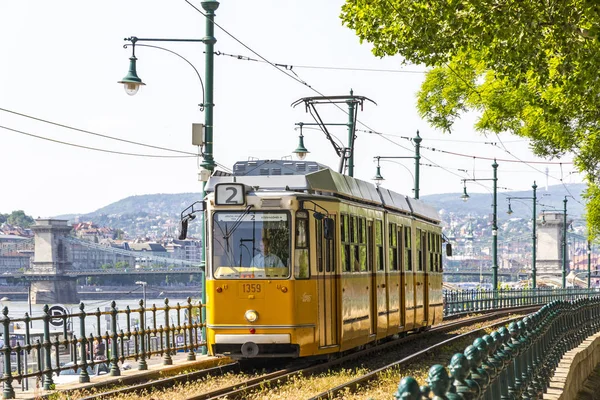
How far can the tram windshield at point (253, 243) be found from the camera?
52.1 ft

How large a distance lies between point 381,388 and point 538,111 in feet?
37.2

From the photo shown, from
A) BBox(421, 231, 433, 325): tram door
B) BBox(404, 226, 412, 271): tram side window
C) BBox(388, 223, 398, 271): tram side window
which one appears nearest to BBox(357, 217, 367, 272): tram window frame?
BBox(388, 223, 398, 271): tram side window

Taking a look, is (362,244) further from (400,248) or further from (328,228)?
(400,248)

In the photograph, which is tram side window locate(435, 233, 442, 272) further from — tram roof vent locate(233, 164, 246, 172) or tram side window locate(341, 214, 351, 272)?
tram roof vent locate(233, 164, 246, 172)

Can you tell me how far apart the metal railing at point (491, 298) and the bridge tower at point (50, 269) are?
128362 mm

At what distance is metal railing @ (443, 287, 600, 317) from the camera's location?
42781 millimetres

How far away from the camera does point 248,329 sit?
16078 millimetres

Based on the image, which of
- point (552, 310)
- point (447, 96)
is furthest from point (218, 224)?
point (447, 96)

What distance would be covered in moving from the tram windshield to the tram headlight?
0.48 m

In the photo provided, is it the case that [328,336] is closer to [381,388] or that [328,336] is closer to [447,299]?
[381,388]

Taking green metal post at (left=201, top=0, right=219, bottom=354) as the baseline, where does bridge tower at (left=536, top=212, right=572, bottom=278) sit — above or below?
below

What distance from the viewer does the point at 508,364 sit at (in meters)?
7.77

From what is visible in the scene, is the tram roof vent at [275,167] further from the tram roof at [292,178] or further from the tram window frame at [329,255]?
the tram window frame at [329,255]

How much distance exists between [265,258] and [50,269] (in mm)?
176251
